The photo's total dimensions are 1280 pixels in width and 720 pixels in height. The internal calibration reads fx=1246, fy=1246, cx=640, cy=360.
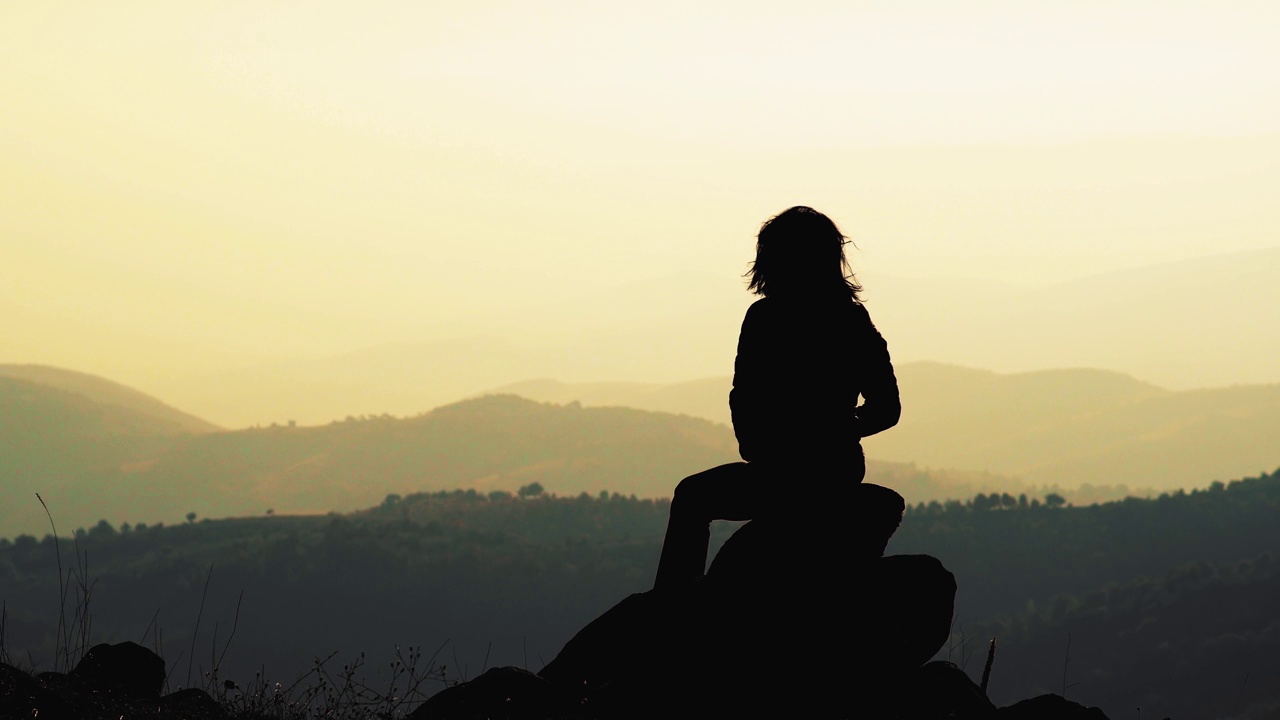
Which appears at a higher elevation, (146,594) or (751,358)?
(751,358)

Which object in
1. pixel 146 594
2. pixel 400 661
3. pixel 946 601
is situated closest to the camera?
pixel 946 601

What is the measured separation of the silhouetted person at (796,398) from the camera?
620 cm

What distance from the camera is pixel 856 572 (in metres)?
6.49

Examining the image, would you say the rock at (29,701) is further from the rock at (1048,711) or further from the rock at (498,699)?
the rock at (1048,711)

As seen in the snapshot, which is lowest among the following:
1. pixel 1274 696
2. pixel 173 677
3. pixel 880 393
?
pixel 1274 696

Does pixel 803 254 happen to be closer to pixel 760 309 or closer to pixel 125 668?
pixel 760 309

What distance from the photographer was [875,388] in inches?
250

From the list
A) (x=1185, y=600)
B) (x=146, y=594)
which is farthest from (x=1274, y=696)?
(x=146, y=594)

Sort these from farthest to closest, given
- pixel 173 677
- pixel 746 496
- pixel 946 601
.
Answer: pixel 173 677
pixel 946 601
pixel 746 496

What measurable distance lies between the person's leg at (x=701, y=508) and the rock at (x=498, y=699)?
5.80ft

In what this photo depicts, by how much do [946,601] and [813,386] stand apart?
1.51m

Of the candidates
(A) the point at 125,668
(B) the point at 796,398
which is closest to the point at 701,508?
(B) the point at 796,398

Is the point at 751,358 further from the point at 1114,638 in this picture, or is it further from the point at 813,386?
the point at 1114,638

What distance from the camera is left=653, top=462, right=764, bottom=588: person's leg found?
20.1ft
